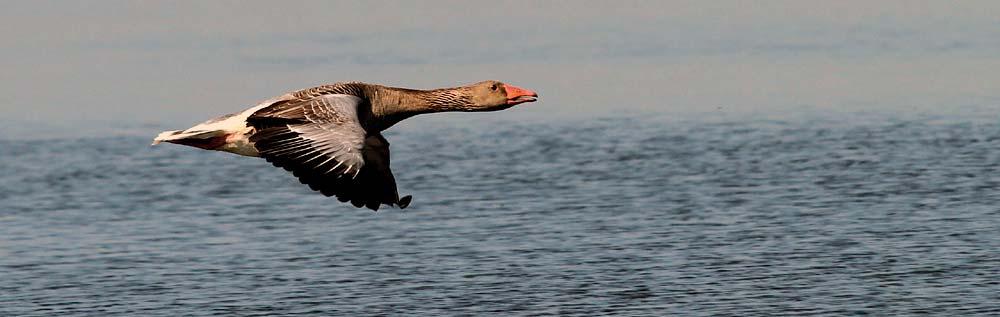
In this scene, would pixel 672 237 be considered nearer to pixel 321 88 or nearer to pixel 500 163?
pixel 500 163

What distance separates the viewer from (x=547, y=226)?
30.0 metres

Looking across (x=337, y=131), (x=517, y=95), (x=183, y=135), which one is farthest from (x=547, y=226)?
(x=337, y=131)

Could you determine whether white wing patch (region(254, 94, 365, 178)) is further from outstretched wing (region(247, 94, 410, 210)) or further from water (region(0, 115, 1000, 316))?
water (region(0, 115, 1000, 316))

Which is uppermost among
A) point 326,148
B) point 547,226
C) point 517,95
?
point 517,95

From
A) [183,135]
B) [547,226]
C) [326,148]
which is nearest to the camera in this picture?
[326,148]

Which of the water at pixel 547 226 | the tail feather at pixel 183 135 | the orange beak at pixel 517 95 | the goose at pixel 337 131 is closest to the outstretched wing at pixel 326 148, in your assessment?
the goose at pixel 337 131

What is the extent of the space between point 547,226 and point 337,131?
46.8ft

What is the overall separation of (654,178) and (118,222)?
30.8ft

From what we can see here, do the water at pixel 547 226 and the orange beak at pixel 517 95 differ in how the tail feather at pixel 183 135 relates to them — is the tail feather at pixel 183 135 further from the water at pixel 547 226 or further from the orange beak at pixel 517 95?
the water at pixel 547 226

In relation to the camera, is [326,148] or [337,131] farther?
[337,131]

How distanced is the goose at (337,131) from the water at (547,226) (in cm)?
675

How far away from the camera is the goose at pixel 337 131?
1560cm

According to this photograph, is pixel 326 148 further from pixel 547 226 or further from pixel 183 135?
pixel 547 226

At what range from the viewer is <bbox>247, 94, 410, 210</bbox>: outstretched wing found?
15.6 meters
